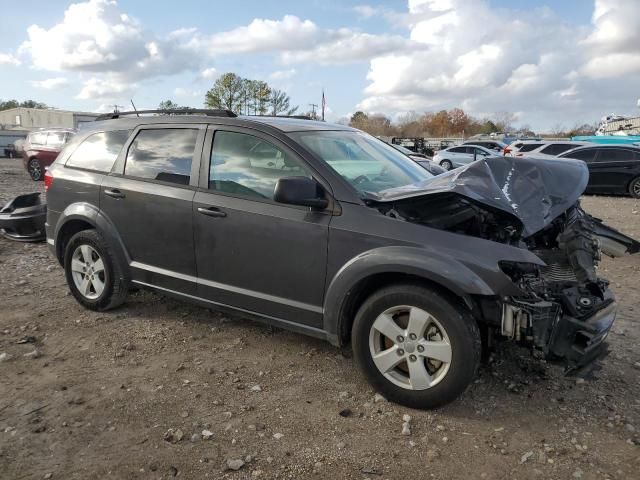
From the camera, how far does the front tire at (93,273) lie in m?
4.57

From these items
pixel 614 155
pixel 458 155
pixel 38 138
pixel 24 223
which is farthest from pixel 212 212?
pixel 458 155

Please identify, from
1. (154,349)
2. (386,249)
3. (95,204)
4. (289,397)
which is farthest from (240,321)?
(386,249)

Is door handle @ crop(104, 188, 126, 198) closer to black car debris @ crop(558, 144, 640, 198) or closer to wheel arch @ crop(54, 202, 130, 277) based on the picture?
wheel arch @ crop(54, 202, 130, 277)

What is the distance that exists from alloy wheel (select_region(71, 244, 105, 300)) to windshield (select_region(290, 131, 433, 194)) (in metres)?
2.27

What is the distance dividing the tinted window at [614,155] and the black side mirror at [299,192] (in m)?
14.5

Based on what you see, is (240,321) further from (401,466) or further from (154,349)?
(401,466)

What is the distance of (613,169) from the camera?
14992 millimetres

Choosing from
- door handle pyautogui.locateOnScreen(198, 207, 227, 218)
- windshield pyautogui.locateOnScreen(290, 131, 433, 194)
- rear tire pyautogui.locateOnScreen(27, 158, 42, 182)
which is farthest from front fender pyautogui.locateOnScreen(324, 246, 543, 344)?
rear tire pyautogui.locateOnScreen(27, 158, 42, 182)

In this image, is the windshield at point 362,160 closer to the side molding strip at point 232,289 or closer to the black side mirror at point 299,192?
the black side mirror at point 299,192

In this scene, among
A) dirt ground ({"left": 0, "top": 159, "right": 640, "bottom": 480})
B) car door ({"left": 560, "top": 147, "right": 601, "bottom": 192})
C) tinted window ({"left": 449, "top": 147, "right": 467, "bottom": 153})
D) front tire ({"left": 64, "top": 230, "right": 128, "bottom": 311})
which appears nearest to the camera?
dirt ground ({"left": 0, "top": 159, "right": 640, "bottom": 480})

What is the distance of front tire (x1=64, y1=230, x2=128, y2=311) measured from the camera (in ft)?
15.0

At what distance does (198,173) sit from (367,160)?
1.32 metres

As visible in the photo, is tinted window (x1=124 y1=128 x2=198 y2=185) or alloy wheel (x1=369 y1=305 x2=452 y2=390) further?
tinted window (x1=124 y1=128 x2=198 y2=185)

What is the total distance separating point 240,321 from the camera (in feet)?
15.2
